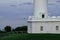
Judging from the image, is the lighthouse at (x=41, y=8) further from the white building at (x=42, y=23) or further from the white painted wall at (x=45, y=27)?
the white painted wall at (x=45, y=27)

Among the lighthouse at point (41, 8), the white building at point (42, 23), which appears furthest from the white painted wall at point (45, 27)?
the lighthouse at point (41, 8)

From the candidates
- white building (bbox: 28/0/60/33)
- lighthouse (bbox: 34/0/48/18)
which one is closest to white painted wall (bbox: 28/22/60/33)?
white building (bbox: 28/0/60/33)

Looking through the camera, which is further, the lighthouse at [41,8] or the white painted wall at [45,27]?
the lighthouse at [41,8]

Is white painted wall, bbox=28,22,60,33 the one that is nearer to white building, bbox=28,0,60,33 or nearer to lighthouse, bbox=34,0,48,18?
white building, bbox=28,0,60,33

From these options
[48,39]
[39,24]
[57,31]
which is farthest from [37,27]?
[48,39]

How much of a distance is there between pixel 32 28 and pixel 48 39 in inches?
376

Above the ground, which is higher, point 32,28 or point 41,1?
point 41,1

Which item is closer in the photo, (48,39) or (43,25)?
(48,39)

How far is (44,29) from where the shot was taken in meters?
38.7

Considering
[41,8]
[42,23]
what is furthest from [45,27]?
[41,8]

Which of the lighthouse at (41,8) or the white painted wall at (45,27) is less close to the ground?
the lighthouse at (41,8)

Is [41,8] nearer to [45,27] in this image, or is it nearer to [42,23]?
[42,23]

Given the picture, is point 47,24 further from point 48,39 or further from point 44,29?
point 48,39

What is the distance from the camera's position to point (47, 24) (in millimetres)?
38625
